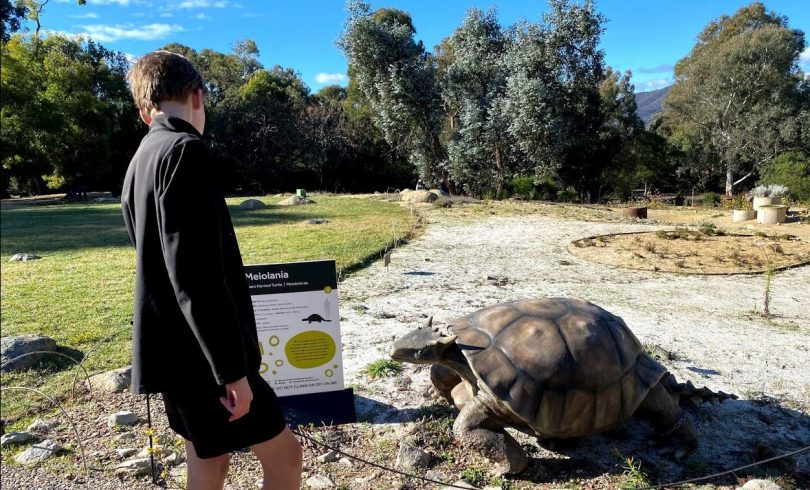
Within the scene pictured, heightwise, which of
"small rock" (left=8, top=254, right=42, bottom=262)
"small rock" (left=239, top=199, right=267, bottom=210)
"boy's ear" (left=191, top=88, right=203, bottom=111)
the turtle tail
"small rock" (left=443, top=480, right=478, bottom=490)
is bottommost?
"small rock" (left=443, top=480, right=478, bottom=490)

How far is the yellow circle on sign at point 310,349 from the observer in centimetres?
385

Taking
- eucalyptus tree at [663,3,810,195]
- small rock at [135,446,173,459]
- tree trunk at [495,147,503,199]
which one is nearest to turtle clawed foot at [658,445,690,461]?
small rock at [135,446,173,459]

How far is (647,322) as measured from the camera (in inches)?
242

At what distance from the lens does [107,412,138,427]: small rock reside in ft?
12.3

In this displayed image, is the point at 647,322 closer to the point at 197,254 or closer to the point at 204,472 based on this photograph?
the point at 204,472

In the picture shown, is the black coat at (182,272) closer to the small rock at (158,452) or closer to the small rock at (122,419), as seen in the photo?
the small rock at (158,452)

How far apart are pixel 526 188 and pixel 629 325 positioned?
57.6 ft

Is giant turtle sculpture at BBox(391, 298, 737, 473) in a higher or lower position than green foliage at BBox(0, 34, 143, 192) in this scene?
lower

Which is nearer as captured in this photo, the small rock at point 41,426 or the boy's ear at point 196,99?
the boy's ear at point 196,99

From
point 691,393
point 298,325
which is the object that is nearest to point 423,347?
point 298,325

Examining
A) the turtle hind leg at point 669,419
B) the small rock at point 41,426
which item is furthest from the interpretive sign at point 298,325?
the turtle hind leg at point 669,419

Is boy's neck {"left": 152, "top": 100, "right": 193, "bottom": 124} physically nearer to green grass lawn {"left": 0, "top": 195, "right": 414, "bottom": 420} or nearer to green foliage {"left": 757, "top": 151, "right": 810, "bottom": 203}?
green grass lawn {"left": 0, "top": 195, "right": 414, "bottom": 420}

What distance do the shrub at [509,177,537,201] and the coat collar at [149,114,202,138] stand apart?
21.9 meters

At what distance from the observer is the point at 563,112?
22.9m
